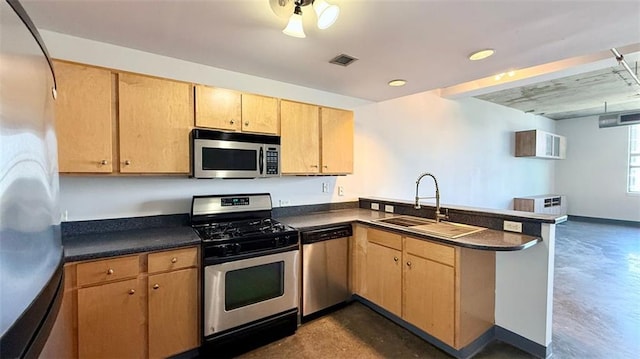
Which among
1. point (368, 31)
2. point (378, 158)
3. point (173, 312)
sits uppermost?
point (368, 31)

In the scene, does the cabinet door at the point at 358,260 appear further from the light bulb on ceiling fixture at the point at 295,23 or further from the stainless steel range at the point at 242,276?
the light bulb on ceiling fixture at the point at 295,23

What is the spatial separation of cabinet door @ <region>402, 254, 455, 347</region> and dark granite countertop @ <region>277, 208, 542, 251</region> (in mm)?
227

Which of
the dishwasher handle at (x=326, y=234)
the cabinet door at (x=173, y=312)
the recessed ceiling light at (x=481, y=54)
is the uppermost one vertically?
the recessed ceiling light at (x=481, y=54)

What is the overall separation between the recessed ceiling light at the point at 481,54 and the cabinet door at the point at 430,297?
177 centimetres

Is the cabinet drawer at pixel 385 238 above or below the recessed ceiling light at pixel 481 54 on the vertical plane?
below

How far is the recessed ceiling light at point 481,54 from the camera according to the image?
2.31 metres

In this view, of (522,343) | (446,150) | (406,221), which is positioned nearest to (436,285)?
(406,221)

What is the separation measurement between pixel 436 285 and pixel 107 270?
2.32 metres

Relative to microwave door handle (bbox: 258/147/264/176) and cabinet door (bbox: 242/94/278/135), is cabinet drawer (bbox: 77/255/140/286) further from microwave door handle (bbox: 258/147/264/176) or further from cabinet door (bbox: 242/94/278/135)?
cabinet door (bbox: 242/94/278/135)

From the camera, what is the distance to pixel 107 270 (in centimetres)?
178

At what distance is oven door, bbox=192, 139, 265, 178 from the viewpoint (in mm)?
2320

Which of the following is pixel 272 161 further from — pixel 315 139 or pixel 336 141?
pixel 336 141

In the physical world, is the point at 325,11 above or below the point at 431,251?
above

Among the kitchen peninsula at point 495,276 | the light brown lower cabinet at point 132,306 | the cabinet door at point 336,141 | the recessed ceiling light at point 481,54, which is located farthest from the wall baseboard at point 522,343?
the light brown lower cabinet at point 132,306
